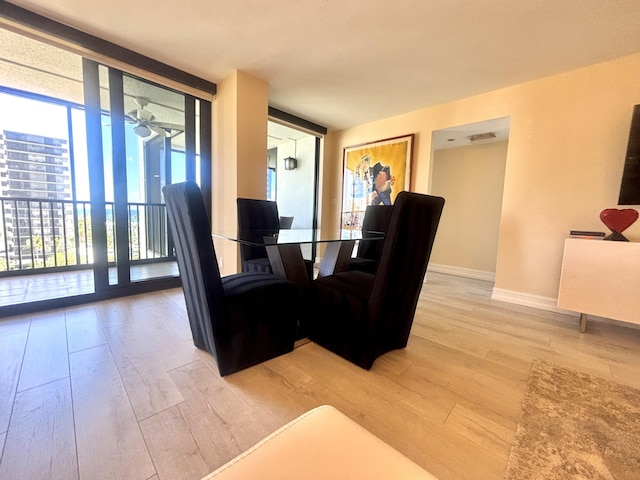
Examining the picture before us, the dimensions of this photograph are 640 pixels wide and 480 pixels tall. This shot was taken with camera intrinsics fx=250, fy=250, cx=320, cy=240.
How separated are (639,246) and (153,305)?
13.2 feet

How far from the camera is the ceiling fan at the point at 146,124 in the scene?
2.80 meters

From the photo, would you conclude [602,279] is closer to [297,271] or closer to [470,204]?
[470,204]

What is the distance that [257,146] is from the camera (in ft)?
9.61

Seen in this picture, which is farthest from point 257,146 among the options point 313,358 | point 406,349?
point 406,349

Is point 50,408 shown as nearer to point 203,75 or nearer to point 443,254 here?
point 203,75

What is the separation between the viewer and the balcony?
2.79 metres

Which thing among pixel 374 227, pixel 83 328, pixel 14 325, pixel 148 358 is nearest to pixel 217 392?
pixel 148 358

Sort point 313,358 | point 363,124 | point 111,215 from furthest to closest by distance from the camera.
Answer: point 363,124, point 111,215, point 313,358

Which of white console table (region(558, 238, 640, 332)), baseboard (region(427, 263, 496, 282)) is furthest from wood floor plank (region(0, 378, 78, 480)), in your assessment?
baseboard (region(427, 263, 496, 282))

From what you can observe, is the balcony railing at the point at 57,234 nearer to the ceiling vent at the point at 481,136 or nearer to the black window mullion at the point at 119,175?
the black window mullion at the point at 119,175

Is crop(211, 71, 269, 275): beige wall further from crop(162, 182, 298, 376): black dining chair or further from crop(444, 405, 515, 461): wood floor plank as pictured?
crop(444, 405, 515, 461): wood floor plank

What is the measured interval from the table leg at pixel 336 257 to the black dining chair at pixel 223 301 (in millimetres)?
653

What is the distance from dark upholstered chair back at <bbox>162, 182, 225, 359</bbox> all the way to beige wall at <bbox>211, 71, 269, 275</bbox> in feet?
4.77

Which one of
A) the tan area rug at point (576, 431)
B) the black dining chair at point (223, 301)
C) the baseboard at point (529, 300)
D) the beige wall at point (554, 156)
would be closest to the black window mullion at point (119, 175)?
the black dining chair at point (223, 301)
